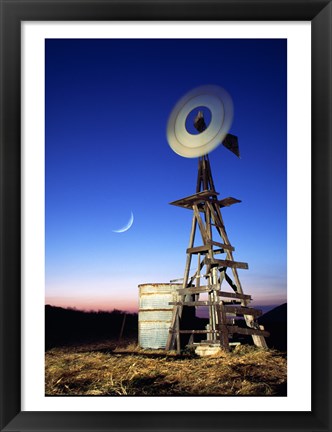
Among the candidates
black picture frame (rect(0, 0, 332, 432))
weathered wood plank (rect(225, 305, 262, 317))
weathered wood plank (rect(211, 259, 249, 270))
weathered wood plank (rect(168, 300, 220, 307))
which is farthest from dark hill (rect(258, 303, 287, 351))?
black picture frame (rect(0, 0, 332, 432))

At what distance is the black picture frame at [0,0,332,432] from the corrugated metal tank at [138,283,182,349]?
25.4 feet

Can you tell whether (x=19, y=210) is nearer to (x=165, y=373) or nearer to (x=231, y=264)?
(x=165, y=373)

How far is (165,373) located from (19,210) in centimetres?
506

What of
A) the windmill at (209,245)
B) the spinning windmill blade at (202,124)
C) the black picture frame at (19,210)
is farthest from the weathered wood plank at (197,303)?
the black picture frame at (19,210)

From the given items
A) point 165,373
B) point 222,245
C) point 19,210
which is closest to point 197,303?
point 222,245

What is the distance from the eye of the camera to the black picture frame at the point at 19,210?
17.6 ft

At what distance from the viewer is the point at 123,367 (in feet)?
33.1

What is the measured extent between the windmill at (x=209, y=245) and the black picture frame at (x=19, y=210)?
4.65 meters

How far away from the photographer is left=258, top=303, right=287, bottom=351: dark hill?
10.6m

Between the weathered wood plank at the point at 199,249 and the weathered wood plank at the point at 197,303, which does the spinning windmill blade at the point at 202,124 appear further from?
the weathered wood plank at the point at 197,303

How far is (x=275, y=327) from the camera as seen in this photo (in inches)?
452

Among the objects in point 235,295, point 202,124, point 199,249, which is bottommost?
point 235,295

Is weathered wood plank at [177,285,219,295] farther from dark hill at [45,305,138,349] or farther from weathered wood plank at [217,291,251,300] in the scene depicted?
dark hill at [45,305,138,349]

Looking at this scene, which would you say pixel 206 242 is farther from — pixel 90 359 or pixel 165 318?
pixel 90 359
